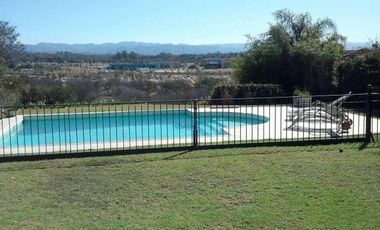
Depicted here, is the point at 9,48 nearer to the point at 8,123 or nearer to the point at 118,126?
the point at 8,123

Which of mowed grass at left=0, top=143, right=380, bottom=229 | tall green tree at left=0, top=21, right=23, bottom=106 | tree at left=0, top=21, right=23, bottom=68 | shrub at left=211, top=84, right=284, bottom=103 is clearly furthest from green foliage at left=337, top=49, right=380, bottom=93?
tree at left=0, top=21, right=23, bottom=68

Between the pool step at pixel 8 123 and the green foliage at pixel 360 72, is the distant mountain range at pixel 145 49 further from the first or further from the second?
the pool step at pixel 8 123

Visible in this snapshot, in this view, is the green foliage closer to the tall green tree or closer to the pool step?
the pool step

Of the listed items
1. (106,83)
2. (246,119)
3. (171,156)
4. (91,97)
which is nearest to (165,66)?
(106,83)

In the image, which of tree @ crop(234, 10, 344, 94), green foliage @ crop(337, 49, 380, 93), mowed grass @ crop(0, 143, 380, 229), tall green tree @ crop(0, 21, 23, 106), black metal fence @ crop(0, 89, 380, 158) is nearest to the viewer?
mowed grass @ crop(0, 143, 380, 229)

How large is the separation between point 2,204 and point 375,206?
16.0 ft

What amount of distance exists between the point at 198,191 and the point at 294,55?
14.0m

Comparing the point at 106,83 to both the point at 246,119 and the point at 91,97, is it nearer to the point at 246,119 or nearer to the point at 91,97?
the point at 91,97

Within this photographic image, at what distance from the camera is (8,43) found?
19891 mm

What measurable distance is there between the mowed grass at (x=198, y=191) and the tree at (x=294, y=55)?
1072 centimetres

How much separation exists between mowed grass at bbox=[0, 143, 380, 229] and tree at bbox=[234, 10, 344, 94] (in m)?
10.7

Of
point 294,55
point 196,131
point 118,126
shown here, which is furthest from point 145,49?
point 196,131

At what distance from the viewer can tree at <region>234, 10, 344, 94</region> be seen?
61.8 ft

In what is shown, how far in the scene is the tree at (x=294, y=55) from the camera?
1884cm
